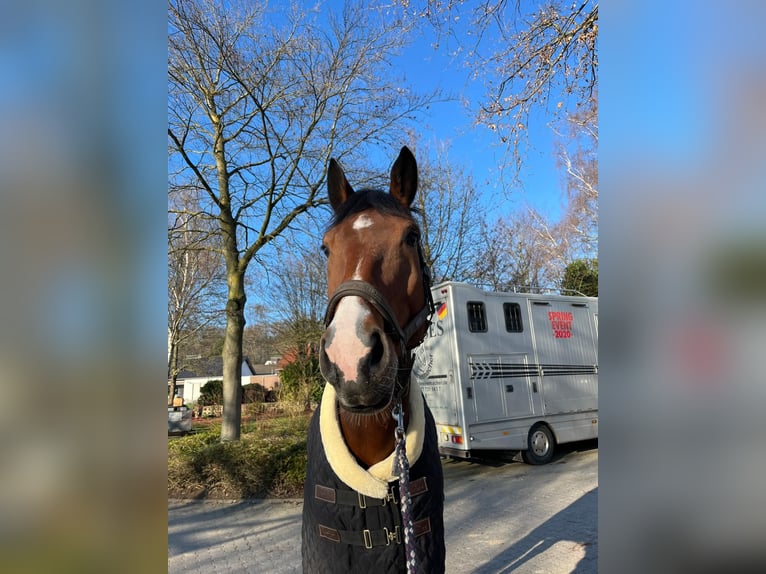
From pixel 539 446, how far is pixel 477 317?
3.18 metres

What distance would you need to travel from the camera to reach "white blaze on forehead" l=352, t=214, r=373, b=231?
6.48ft

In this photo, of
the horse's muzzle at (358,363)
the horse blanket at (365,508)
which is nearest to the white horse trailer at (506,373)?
the horse blanket at (365,508)

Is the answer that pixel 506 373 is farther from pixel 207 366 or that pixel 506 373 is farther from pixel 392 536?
pixel 207 366

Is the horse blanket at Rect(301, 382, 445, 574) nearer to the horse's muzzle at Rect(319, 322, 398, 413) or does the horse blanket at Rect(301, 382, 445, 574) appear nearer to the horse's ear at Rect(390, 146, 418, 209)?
the horse's muzzle at Rect(319, 322, 398, 413)

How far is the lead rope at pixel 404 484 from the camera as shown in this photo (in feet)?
5.62

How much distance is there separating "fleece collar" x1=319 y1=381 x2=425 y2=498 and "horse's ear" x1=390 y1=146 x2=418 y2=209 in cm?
108

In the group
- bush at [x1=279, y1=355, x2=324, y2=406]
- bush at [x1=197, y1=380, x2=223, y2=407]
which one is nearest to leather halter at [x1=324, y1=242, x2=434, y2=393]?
bush at [x1=279, y1=355, x2=324, y2=406]

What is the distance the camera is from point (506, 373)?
8.84 meters

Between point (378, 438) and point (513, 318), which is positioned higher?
point (513, 318)

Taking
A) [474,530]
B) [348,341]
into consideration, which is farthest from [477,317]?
[348,341]
